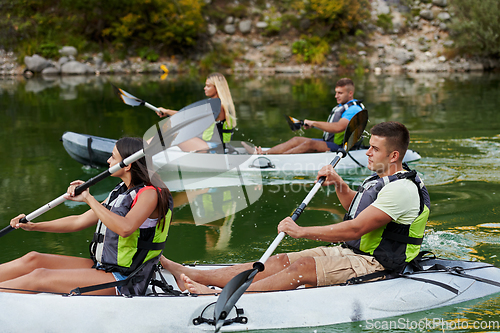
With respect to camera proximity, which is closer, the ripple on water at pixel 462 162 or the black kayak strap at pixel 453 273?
the black kayak strap at pixel 453 273

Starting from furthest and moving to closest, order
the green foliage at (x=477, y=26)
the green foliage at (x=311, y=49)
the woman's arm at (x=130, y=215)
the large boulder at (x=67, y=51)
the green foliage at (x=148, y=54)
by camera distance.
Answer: the green foliage at (x=148, y=54) → the green foliage at (x=311, y=49) → the large boulder at (x=67, y=51) → the green foliage at (x=477, y=26) → the woman's arm at (x=130, y=215)

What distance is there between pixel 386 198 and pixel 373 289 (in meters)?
0.62

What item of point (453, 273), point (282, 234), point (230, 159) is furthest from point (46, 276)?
point (230, 159)

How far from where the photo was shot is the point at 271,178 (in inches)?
268

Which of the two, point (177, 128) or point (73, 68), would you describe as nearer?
point (177, 128)

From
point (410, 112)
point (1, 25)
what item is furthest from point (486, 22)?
point (1, 25)

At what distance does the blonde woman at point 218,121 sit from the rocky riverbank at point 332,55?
1954 centimetres

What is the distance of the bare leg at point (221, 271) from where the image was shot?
3.29m

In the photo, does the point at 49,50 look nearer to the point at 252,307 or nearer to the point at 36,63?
the point at 36,63

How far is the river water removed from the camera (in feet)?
15.1

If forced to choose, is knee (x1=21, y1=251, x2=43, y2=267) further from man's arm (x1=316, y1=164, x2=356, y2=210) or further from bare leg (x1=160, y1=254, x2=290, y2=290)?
man's arm (x1=316, y1=164, x2=356, y2=210)

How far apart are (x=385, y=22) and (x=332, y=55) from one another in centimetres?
382

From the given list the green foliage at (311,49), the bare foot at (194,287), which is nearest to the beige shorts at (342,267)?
the bare foot at (194,287)

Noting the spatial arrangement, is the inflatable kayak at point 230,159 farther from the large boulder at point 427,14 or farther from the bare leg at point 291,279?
the large boulder at point 427,14
